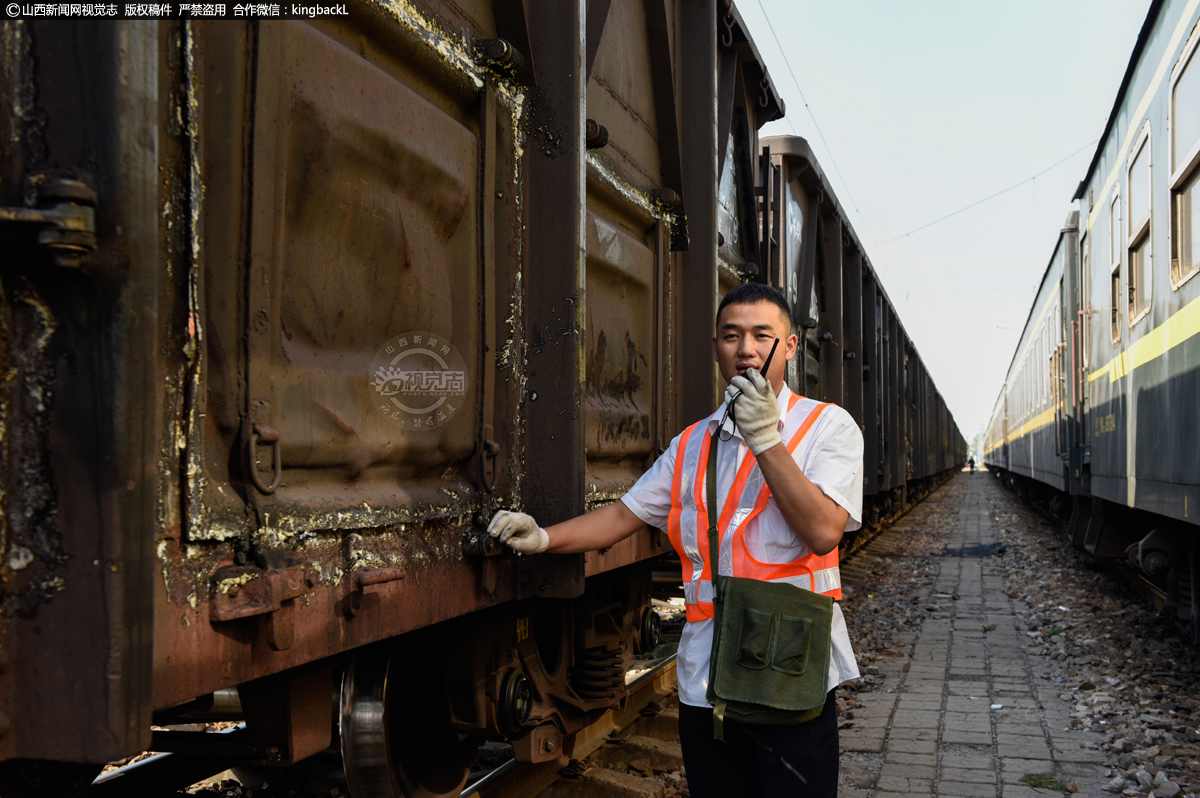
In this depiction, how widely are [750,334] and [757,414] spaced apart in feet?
0.97

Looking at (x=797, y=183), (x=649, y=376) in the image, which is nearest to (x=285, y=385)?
(x=649, y=376)

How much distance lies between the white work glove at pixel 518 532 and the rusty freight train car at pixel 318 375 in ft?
0.26

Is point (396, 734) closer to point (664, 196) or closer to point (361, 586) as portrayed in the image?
point (361, 586)

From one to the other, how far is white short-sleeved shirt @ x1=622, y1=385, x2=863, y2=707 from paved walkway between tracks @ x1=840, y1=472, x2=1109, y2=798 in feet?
7.84

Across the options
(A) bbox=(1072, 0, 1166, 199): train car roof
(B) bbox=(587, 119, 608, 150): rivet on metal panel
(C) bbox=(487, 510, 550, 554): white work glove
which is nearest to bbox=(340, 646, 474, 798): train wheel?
(C) bbox=(487, 510, 550, 554): white work glove

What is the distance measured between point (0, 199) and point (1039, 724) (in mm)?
5488

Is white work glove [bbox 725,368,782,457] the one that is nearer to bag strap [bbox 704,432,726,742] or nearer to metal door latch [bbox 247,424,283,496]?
bag strap [bbox 704,432,726,742]

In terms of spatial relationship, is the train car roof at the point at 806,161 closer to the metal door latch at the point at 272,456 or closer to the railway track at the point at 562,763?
the railway track at the point at 562,763

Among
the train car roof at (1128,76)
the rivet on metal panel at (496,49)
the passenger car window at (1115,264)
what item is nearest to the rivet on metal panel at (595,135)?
the rivet on metal panel at (496,49)

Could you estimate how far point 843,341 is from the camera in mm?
10438

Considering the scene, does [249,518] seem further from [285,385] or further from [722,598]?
[722,598]

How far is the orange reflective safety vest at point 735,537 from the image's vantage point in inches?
82.4

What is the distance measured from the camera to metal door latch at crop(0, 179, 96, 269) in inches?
47.6

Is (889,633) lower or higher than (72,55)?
lower
